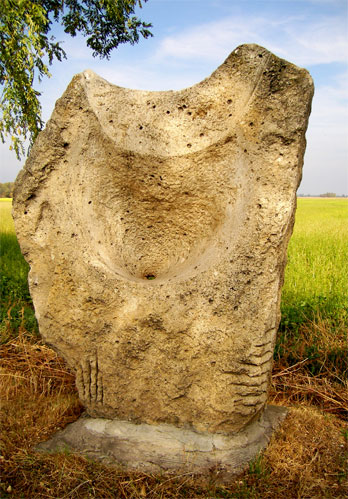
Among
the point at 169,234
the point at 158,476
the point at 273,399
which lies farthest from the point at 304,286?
the point at 158,476

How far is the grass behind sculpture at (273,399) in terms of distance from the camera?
210 cm

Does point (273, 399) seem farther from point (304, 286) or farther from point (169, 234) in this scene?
point (304, 286)

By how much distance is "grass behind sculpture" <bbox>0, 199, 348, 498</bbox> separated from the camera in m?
2.10

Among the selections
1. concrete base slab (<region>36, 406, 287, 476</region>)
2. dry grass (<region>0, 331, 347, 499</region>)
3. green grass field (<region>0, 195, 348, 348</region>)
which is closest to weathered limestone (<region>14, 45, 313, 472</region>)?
concrete base slab (<region>36, 406, 287, 476</region>)

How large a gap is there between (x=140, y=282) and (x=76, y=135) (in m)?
1.01

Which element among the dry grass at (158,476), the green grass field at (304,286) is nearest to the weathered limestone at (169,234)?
the dry grass at (158,476)

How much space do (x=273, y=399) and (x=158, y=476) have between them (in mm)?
1098

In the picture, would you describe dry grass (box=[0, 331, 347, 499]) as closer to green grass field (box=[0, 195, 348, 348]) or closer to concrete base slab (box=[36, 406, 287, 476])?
concrete base slab (box=[36, 406, 287, 476])

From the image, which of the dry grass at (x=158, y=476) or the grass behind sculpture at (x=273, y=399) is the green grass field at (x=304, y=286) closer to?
the grass behind sculpture at (x=273, y=399)

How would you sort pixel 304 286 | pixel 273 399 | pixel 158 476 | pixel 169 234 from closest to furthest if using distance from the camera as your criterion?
pixel 158 476
pixel 169 234
pixel 273 399
pixel 304 286

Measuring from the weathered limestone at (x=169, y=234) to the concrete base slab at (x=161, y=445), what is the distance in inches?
2.3

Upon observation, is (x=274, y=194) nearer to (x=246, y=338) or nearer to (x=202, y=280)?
(x=202, y=280)

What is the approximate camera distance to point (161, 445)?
2.31m

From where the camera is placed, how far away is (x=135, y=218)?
2.77m
